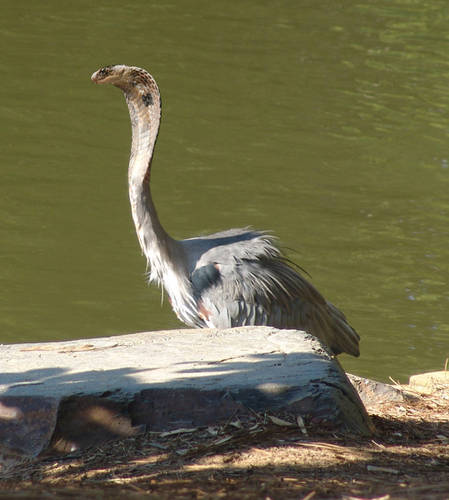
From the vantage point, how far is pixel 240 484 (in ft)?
12.7

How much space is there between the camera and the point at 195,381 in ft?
15.0

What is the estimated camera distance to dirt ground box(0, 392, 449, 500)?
3779 millimetres

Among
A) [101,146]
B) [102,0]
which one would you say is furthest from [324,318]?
[102,0]

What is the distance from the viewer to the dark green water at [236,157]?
10.2 meters

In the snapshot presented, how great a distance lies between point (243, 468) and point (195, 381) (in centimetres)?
62

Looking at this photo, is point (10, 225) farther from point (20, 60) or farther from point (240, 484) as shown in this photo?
point (240, 484)

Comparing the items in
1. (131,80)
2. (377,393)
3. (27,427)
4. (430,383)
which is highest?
(131,80)

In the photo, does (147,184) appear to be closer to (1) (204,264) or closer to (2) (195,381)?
(1) (204,264)

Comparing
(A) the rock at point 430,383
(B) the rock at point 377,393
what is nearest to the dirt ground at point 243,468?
(B) the rock at point 377,393

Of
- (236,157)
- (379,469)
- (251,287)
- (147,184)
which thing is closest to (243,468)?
(379,469)

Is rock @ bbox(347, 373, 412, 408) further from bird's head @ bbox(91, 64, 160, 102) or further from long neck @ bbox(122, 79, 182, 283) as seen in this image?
bird's head @ bbox(91, 64, 160, 102)

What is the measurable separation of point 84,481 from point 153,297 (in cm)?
641

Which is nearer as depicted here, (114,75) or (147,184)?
(114,75)

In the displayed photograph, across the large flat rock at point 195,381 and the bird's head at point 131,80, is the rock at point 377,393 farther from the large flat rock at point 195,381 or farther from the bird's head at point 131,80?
the bird's head at point 131,80
